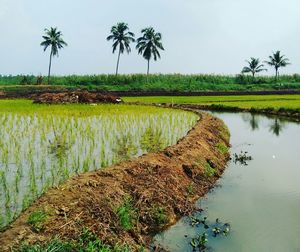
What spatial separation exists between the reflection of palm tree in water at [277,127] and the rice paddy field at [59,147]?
3.28 meters

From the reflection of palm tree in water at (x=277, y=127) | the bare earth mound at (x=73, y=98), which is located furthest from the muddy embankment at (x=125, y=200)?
the bare earth mound at (x=73, y=98)

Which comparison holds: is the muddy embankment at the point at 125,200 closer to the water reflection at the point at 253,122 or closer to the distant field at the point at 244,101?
the water reflection at the point at 253,122

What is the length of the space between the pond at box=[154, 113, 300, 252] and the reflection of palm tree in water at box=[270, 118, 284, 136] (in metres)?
4.27

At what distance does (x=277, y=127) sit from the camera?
18.0 meters

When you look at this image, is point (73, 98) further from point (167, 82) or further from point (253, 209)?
point (167, 82)

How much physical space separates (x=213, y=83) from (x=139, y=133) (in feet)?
140

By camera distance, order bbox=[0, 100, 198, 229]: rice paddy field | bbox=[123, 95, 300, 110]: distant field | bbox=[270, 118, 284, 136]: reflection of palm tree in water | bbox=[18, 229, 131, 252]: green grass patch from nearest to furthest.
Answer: bbox=[18, 229, 131, 252]: green grass patch → bbox=[0, 100, 198, 229]: rice paddy field → bbox=[270, 118, 284, 136]: reflection of palm tree in water → bbox=[123, 95, 300, 110]: distant field

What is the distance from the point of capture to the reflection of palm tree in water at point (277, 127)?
53.8 feet

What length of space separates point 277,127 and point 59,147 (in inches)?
435

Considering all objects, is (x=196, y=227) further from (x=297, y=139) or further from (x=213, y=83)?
(x=213, y=83)

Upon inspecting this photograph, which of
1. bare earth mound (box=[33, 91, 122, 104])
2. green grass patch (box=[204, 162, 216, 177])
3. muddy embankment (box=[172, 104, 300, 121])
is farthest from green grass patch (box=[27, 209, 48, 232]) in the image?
bare earth mound (box=[33, 91, 122, 104])

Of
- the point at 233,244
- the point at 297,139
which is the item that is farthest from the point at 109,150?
the point at 297,139

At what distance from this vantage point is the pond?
547 centimetres

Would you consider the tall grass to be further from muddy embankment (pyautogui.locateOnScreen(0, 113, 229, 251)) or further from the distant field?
muddy embankment (pyautogui.locateOnScreen(0, 113, 229, 251))
